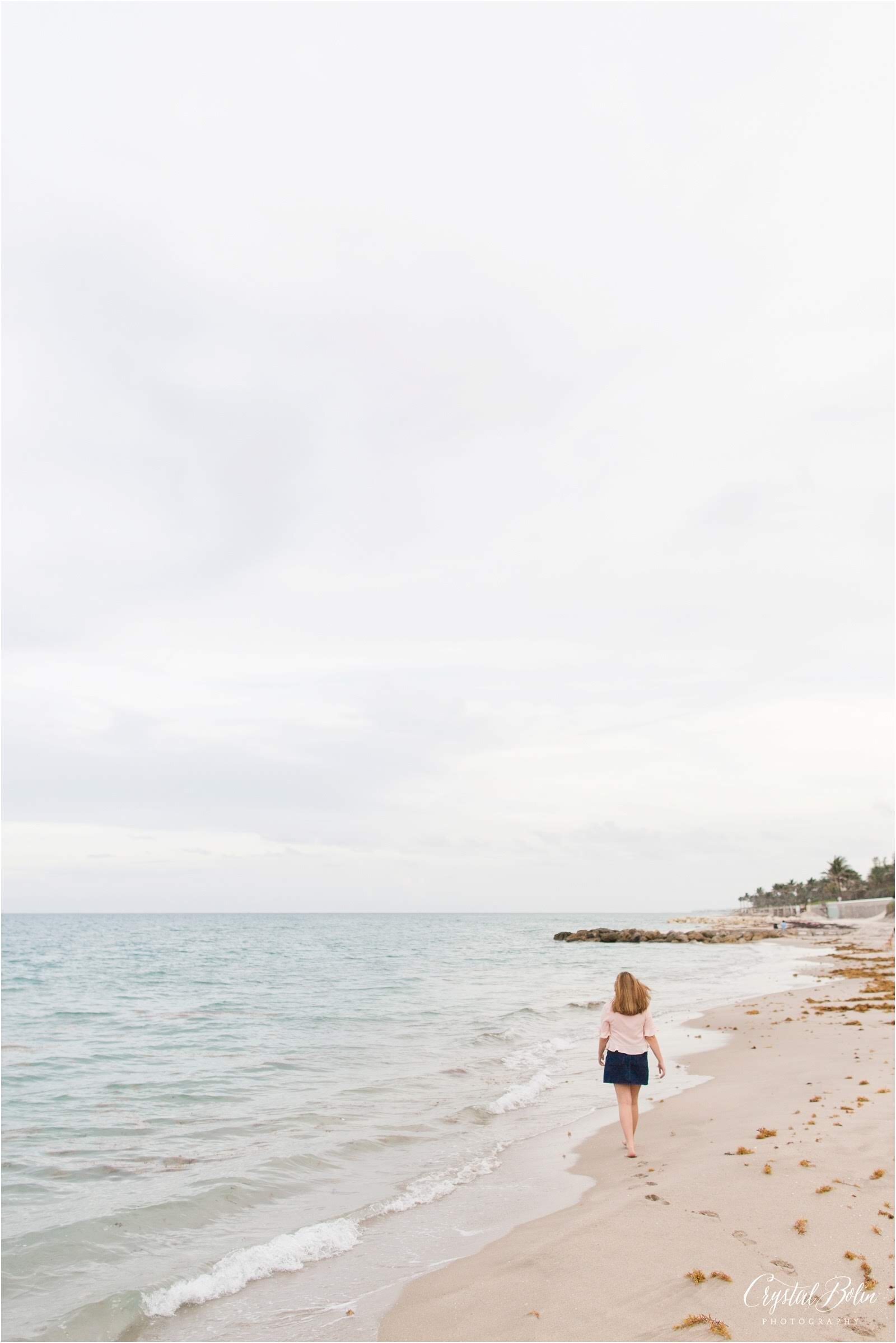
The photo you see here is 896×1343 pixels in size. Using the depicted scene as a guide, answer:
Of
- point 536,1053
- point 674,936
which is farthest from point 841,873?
point 536,1053

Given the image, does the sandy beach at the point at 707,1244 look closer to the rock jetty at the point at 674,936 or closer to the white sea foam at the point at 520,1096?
the white sea foam at the point at 520,1096

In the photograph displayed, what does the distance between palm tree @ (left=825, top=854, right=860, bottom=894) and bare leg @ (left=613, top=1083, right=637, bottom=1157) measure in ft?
474

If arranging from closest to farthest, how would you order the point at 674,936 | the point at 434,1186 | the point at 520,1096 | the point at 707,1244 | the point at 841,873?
1. the point at 707,1244
2. the point at 434,1186
3. the point at 520,1096
4. the point at 674,936
5. the point at 841,873

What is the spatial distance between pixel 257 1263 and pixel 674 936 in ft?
315

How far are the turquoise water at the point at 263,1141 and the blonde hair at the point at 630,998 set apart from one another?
2.42 meters

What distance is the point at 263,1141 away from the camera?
40.2 feet

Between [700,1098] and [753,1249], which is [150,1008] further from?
[753,1249]

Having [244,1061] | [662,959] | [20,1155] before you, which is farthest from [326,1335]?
[662,959]

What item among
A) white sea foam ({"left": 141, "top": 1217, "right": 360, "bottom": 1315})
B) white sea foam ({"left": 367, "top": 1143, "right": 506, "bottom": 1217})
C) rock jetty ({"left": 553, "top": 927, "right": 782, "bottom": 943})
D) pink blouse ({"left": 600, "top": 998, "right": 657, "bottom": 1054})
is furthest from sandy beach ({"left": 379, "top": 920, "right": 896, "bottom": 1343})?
rock jetty ({"left": 553, "top": 927, "right": 782, "bottom": 943})

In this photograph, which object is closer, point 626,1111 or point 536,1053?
point 626,1111

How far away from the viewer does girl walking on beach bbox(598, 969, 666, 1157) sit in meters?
9.73

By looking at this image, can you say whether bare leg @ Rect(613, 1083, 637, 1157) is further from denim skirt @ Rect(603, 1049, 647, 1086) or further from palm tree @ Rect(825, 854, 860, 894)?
palm tree @ Rect(825, 854, 860, 894)

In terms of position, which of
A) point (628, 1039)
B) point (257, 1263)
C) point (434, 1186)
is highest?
point (628, 1039)

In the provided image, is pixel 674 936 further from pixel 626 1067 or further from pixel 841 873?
pixel 626 1067
